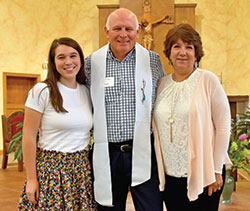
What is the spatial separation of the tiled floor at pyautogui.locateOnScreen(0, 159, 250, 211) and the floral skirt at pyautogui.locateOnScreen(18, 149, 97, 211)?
6.05 feet

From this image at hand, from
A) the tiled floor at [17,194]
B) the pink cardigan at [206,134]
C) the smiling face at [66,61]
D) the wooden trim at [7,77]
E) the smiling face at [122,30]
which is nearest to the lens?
the pink cardigan at [206,134]

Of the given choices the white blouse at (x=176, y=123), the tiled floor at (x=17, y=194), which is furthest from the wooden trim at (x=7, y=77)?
the white blouse at (x=176, y=123)

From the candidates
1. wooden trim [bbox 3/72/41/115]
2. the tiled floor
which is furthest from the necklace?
wooden trim [bbox 3/72/41/115]

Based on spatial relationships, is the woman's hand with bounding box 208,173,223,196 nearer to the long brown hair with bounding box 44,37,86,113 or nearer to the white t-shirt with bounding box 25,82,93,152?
the white t-shirt with bounding box 25,82,93,152

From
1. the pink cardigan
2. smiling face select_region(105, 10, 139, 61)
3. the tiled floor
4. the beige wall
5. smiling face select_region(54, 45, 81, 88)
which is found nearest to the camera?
the pink cardigan

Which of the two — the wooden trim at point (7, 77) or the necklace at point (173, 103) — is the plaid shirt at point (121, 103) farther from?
the wooden trim at point (7, 77)

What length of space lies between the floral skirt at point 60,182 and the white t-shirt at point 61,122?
0.05 metres

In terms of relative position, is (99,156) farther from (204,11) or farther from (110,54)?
(204,11)

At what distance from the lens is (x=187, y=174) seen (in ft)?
6.42

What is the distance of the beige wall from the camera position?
26.6 feet

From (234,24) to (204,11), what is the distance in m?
0.87

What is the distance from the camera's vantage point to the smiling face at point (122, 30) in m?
2.16

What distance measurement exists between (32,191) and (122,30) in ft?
3.63

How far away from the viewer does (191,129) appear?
6.27 ft
